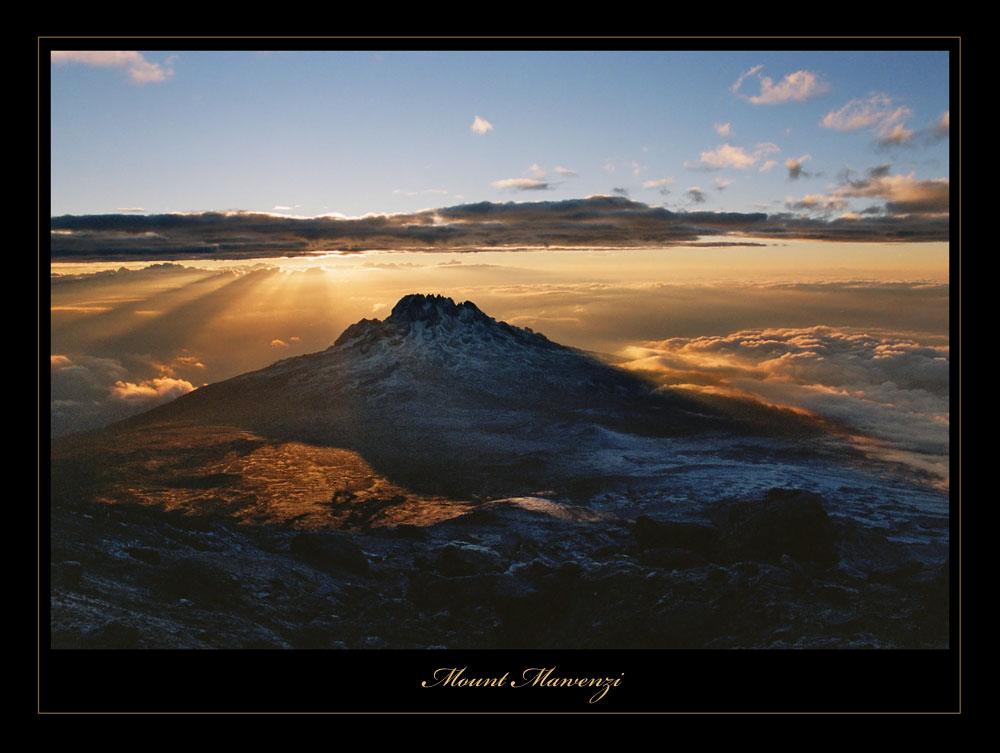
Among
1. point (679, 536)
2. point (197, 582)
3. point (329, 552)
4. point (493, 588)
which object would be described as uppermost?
point (197, 582)

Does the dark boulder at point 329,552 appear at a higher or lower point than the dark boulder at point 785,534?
lower

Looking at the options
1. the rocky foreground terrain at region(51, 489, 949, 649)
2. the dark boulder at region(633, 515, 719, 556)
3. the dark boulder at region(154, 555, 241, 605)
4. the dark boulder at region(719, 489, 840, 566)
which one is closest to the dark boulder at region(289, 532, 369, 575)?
the rocky foreground terrain at region(51, 489, 949, 649)

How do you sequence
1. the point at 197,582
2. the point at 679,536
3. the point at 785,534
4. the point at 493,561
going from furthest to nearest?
the point at 679,536 → the point at 493,561 → the point at 785,534 → the point at 197,582

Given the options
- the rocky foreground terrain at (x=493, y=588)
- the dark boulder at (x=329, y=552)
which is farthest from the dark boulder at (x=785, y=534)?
the dark boulder at (x=329, y=552)

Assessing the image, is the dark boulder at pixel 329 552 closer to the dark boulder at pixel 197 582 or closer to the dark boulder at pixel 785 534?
the dark boulder at pixel 197 582

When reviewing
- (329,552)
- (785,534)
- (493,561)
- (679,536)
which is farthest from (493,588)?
(785,534)

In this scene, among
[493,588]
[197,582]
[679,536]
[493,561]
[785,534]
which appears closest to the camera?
[197,582]

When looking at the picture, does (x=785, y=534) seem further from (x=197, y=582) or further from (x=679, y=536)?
(x=197, y=582)

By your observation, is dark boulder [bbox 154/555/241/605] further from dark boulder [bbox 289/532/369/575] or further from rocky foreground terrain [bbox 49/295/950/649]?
dark boulder [bbox 289/532/369/575]
